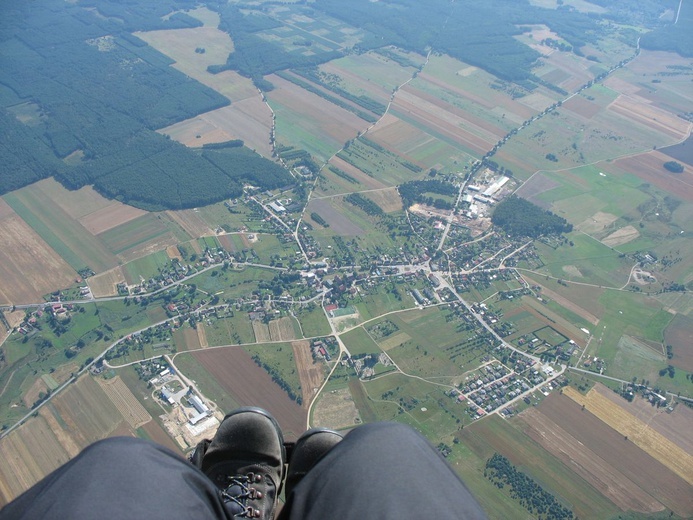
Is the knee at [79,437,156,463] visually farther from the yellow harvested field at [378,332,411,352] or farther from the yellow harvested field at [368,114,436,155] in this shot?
the yellow harvested field at [368,114,436,155]

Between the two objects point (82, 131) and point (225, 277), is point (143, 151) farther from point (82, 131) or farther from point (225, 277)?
point (225, 277)

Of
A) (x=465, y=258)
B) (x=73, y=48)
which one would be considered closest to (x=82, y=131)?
(x=73, y=48)

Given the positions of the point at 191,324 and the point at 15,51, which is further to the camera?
the point at 15,51

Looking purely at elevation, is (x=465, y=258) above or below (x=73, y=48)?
below

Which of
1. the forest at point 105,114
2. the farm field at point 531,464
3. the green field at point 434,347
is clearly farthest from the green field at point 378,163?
the farm field at point 531,464

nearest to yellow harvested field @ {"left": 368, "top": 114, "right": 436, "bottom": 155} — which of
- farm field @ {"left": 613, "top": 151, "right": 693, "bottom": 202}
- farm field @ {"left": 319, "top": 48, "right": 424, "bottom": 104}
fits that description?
farm field @ {"left": 319, "top": 48, "right": 424, "bottom": 104}

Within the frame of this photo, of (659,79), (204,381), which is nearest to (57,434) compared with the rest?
(204,381)
